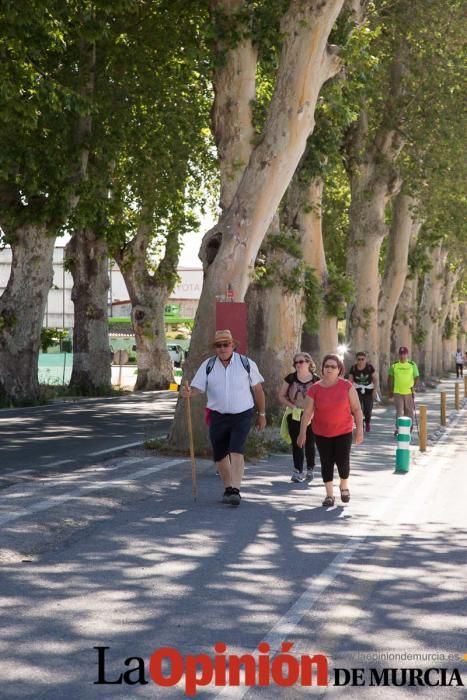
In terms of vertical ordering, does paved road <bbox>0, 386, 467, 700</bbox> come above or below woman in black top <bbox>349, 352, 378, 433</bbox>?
below

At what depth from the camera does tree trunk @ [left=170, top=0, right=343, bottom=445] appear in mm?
18984

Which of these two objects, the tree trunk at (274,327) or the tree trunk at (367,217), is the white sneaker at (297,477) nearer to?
the tree trunk at (274,327)

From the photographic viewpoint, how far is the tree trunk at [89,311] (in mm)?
37656

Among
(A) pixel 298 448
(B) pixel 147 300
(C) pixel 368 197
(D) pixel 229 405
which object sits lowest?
(A) pixel 298 448

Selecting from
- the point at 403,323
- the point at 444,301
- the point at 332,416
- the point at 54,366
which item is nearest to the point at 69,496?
the point at 332,416

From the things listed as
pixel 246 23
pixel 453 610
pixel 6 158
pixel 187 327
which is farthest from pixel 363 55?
pixel 187 327

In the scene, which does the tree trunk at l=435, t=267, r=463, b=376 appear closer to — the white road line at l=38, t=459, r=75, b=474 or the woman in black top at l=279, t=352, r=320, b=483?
the white road line at l=38, t=459, r=75, b=474

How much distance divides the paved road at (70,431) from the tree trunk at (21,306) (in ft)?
3.25

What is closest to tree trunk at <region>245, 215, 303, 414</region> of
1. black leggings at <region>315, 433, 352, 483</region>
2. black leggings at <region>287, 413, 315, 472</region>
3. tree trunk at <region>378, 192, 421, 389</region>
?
black leggings at <region>287, 413, 315, 472</region>

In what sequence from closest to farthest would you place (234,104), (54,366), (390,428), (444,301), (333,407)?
(333,407) < (234,104) < (390,428) < (54,366) < (444,301)

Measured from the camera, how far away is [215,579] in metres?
8.68

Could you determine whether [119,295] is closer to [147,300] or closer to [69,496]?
[147,300]

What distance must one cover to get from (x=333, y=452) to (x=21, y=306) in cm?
1860

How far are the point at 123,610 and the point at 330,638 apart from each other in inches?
51.8
